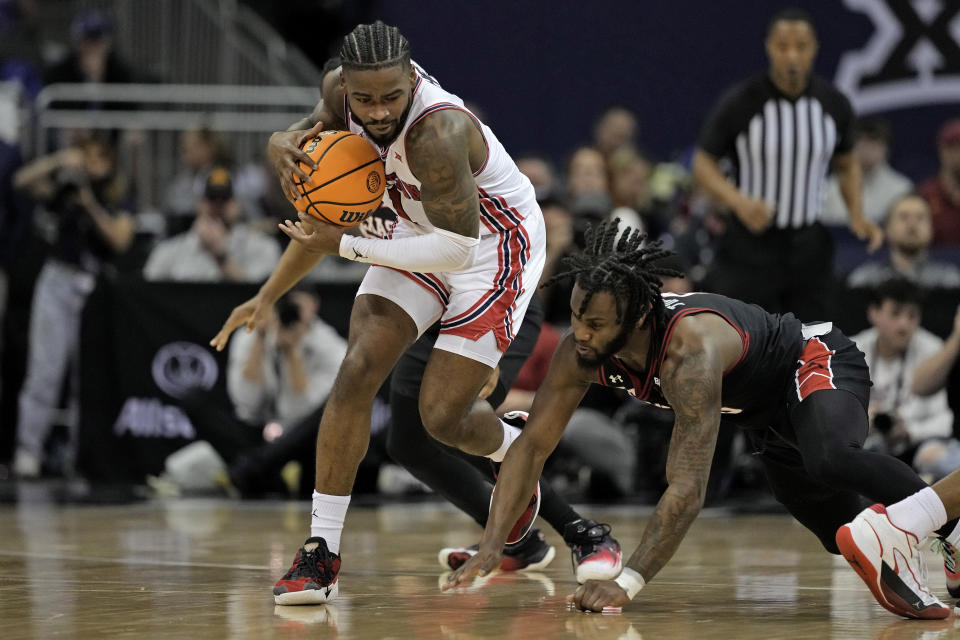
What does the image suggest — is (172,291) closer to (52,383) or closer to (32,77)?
(52,383)

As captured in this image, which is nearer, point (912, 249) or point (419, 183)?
point (419, 183)

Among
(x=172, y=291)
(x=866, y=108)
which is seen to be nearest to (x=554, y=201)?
(x=172, y=291)

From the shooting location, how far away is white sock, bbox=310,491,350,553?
504cm

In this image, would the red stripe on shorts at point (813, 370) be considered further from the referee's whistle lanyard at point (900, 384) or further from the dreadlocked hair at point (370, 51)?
the referee's whistle lanyard at point (900, 384)

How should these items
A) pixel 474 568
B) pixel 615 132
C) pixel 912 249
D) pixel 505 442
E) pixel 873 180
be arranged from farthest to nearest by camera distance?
1. pixel 615 132
2. pixel 873 180
3. pixel 912 249
4. pixel 505 442
5. pixel 474 568

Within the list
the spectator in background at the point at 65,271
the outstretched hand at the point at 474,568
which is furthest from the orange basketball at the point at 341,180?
the spectator in background at the point at 65,271

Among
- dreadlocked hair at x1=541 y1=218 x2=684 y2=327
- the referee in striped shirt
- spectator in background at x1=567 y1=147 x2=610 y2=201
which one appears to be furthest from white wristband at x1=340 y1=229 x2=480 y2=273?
spectator in background at x1=567 y1=147 x2=610 y2=201

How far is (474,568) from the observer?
447 centimetres

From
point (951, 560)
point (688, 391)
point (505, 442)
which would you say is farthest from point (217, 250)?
point (951, 560)

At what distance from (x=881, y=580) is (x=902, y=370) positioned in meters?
4.47

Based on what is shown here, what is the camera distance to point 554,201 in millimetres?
10125

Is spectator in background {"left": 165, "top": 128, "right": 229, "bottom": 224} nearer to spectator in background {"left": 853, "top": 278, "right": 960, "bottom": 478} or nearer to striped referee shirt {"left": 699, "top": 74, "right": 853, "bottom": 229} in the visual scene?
striped referee shirt {"left": 699, "top": 74, "right": 853, "bottom": 229}

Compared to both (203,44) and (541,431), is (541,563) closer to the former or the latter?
(541,431)

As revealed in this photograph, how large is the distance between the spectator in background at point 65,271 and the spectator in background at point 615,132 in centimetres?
387
